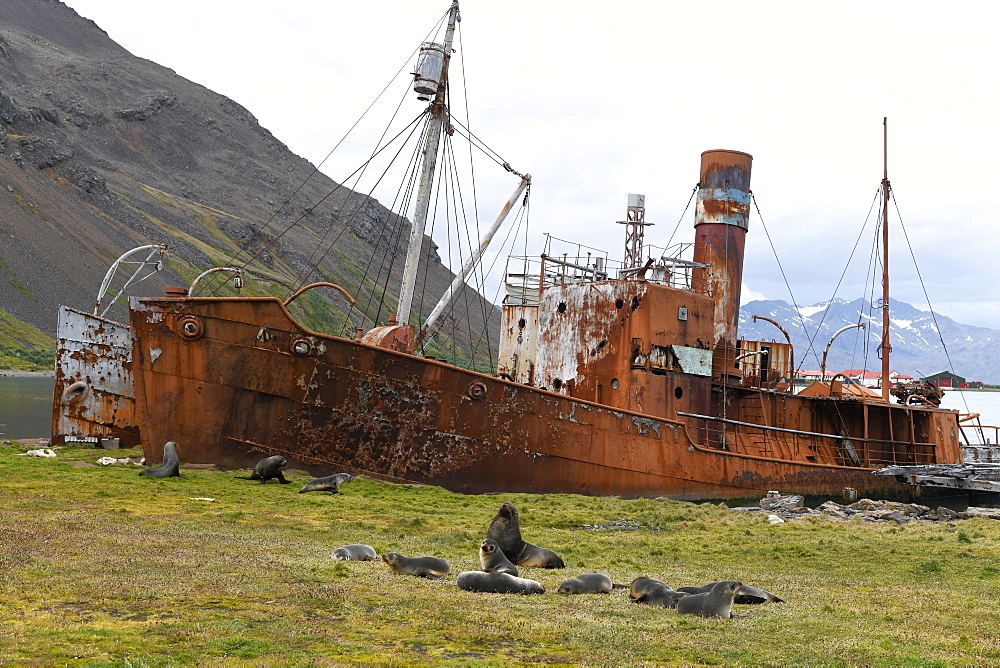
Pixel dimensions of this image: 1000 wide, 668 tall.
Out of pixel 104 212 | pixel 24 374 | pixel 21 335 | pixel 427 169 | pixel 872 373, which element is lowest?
pixel 427 169

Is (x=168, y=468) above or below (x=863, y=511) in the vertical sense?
below

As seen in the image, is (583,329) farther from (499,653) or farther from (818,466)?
(499,653)

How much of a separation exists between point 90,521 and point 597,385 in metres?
14.0

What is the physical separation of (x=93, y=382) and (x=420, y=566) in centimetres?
1704

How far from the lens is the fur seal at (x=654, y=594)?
27.2 ft

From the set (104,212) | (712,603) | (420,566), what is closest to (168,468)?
(420,566)

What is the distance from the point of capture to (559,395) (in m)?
19.7

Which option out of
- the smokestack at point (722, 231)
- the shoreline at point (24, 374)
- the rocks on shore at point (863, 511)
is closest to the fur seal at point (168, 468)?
the rocks on shore at point (863, 511)

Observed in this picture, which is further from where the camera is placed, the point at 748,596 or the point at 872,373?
the point at 872,373

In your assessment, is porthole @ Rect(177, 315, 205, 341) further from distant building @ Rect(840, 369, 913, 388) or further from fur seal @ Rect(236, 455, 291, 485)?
distant building @ Rect(840, 369, 913, 388)

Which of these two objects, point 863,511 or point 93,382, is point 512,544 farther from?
point 93,382

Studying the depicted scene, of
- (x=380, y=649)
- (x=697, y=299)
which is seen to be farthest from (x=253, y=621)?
(x=697, y=299)

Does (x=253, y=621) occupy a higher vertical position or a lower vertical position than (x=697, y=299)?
lower

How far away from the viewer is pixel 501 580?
877 centimetres
